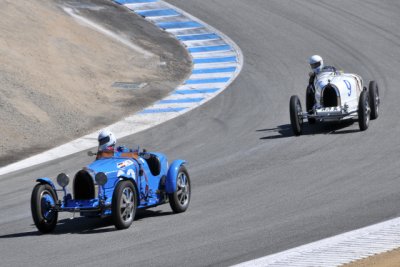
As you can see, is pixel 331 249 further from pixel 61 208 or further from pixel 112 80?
pixel 112 80

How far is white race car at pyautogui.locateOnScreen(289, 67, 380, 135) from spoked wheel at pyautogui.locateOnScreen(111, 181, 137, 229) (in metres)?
8.16

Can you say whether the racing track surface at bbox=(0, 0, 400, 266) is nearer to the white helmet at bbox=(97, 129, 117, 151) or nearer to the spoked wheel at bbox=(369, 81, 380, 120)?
the spoked wheel at bbox=(369, 81, 380, 120)

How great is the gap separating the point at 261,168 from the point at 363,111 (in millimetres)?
3653

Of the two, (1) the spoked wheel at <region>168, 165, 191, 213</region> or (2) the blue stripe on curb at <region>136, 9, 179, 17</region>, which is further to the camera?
(2) the blue stripe on curb at <region>136, 9, 179, 17</region>

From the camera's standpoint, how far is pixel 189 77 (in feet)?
97.7

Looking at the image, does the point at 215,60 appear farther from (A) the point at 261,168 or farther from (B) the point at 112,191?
(B) the point at 112,191

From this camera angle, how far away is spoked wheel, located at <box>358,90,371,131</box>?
21.8 m

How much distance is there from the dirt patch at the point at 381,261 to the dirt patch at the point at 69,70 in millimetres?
12445

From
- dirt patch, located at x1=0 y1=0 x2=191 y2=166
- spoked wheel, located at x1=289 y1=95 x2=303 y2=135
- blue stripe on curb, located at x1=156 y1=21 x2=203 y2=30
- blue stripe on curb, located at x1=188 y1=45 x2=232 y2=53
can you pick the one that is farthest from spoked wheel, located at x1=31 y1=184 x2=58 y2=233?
blue stripe on curb, located at x1=156 y1=21 x2=203 y2=30

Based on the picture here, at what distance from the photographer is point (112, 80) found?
29.1 m

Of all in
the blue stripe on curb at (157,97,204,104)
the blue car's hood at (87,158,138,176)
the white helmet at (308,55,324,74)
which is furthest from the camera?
the blue stripe on curb at (157,97,204,104)

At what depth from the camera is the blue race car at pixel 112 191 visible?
14461 millimetres

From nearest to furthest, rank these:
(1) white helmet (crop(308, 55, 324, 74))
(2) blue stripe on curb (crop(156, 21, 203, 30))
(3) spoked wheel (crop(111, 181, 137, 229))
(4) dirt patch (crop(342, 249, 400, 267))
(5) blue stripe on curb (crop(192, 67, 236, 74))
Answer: (4) dirt patch (crop(342, 249, 400, 267)) → (3) spoked wheel (crop(111, 181, 137, 229)) → (1) white helmet (crop(308, 55, 324, 74)) → (5) blue stripe on curb (crop(192, 67, 236, 74)) → (2) blue stripe on curb (crop(156, 21, 203, 30))

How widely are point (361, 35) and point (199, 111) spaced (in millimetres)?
9741
